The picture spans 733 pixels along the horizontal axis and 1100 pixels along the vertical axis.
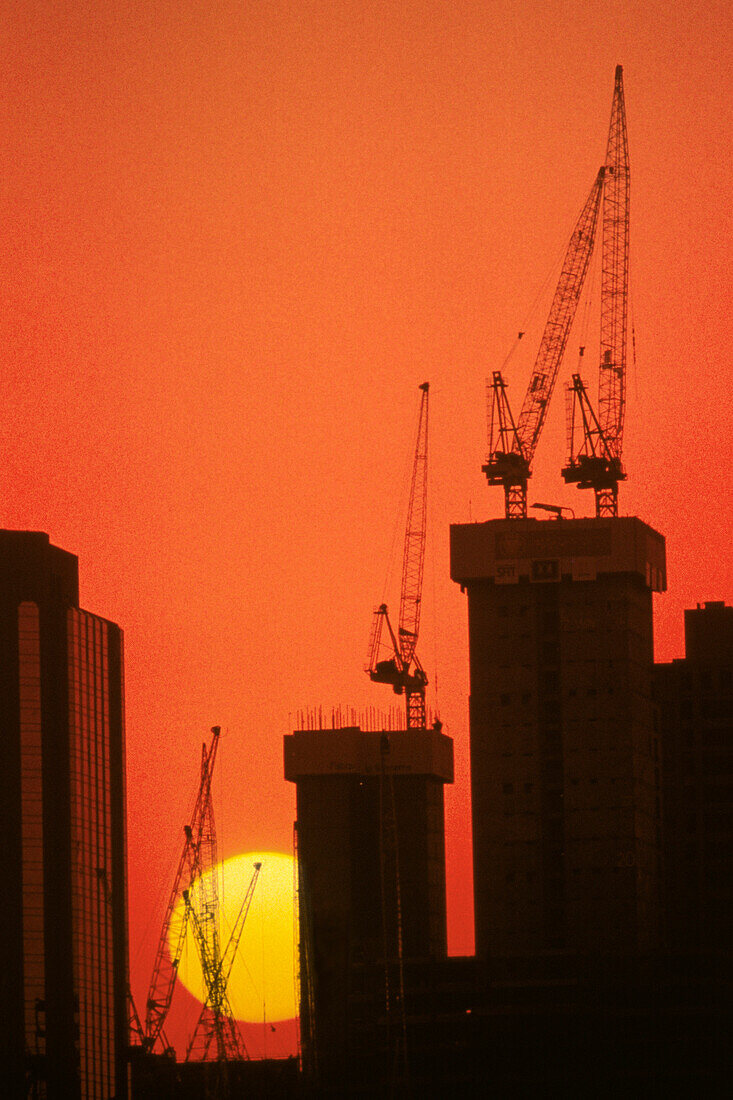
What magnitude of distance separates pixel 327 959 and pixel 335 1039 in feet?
57.2

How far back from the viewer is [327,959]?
15550 centimetres

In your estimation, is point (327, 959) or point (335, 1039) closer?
point (327, 959)

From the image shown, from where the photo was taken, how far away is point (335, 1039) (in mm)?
170750
